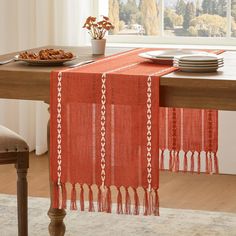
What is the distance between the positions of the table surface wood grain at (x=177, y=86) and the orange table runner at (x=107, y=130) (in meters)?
0.06

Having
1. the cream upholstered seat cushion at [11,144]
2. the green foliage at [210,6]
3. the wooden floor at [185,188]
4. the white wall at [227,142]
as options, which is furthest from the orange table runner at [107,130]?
the green foliage at [210,6]

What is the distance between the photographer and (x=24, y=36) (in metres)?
5.10

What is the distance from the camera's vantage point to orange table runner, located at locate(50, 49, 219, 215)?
110 inches

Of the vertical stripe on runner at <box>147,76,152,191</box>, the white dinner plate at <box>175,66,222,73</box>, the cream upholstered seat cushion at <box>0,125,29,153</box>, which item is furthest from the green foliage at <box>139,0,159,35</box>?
the vertical stripe on runner at <box>147,76,152,191</box>

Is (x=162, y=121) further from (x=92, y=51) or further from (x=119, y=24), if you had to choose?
(x=119, y=24)

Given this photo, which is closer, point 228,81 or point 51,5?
point 228,81

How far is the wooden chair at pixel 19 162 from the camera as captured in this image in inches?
124

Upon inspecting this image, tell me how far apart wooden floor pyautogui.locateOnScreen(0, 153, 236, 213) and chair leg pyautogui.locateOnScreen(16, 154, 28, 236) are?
1.10 meters

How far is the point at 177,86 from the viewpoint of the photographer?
2.73 meters

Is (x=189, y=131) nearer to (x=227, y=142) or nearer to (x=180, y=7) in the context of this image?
(x=227, y=142)

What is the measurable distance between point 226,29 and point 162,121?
1873mm

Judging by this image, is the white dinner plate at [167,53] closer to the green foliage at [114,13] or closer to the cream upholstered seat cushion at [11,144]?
the cream upholstered seat cushion at [11,144]

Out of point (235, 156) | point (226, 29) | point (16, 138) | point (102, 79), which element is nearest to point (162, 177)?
point (235, 156)

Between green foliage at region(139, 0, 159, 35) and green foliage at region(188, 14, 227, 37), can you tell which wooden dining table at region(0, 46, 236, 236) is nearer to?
green foliage at region(188, 14, 227, 37)
